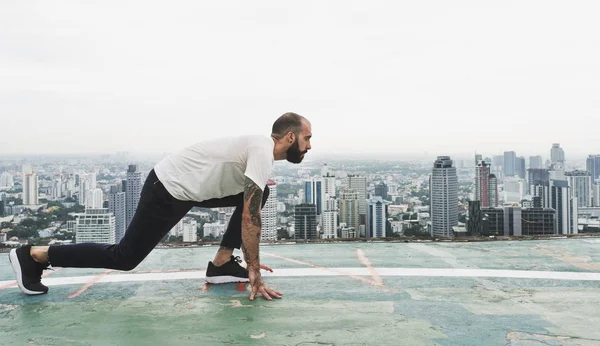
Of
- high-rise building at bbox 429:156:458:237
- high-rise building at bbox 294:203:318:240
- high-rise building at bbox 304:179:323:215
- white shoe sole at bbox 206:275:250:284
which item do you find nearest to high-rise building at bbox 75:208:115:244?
white shoe sole at bbox 206:275:250:284

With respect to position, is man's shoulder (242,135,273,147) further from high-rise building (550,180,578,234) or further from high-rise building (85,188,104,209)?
high-rise building (550,180,578,234)

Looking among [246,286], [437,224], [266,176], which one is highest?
[266,176]

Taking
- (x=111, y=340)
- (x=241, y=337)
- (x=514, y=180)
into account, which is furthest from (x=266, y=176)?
(x=514, y=180)

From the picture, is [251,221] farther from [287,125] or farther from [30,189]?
[30,189]

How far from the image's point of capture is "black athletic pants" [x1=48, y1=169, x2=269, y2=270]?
2.48 metres

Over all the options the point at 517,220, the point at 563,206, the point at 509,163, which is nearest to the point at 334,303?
the point at 517,220

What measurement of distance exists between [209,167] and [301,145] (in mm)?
519

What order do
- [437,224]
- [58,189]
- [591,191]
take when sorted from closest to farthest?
[58,189] < [437,224] < [591,191]

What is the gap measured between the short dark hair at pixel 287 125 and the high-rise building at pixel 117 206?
5293mm

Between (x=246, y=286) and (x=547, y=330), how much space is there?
160cm

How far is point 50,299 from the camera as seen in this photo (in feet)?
8.12

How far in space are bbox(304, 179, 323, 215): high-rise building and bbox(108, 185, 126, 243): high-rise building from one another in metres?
5.24

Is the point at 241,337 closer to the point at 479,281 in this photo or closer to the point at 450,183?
the point at 479,281

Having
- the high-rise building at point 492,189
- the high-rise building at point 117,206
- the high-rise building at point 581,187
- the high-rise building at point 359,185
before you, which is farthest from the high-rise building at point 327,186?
the high-rise building at point 581,187
